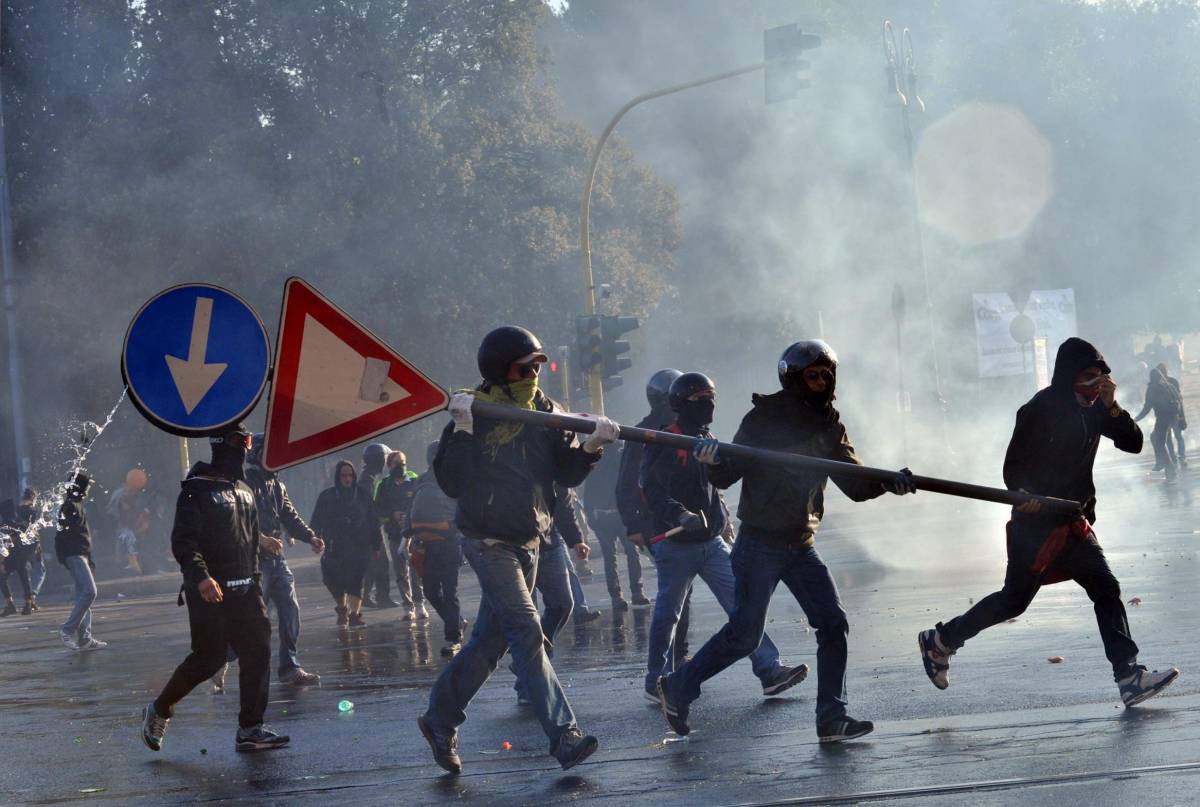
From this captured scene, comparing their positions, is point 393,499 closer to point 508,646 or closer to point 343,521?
point 343,521

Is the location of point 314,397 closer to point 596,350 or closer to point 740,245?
point 596,350

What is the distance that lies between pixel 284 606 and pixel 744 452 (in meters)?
5.01

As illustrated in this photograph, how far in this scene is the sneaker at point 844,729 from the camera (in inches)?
250

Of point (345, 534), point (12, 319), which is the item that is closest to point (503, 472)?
point (345, 534)

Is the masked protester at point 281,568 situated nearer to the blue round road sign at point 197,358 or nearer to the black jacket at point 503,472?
the black jacket at point 503,472

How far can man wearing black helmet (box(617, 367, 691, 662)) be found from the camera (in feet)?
29.1

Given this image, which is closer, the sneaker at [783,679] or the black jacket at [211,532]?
the black jacket at [211,532]

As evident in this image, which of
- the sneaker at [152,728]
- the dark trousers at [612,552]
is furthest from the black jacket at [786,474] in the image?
the dark trousers at [612,552]

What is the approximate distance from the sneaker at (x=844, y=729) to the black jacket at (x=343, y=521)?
781 centimetres

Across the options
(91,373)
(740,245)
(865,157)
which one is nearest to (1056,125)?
(865,157)

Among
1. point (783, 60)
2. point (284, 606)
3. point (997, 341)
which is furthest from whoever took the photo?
point (997, 341)

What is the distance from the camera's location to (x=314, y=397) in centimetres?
545

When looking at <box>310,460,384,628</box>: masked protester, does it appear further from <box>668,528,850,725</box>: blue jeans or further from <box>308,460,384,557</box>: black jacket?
<box>668,528,850,725</box>: blue jeans

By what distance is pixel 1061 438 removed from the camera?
691cm
